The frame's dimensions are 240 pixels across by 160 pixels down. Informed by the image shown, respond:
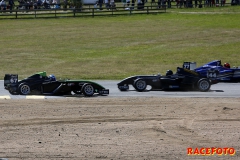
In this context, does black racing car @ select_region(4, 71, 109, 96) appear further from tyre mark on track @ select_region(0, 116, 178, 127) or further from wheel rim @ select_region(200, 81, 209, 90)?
tyre mark on track @ select_region(0, 116, 178, 127)

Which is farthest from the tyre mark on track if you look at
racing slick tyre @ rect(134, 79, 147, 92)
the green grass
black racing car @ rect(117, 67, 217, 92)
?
the green grass

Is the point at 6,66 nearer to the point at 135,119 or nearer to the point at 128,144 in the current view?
the point at 135,119

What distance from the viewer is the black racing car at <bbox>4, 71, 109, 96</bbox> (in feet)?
62.5

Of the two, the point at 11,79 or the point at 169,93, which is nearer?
the point at 11,79

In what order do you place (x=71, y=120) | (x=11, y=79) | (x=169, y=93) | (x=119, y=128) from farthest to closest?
1. (x=169, y=93)
2. (x=11, y=79)
3. (x=71, y=120)
4. (x=119, y=128)

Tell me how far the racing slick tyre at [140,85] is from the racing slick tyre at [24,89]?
381 centimetres

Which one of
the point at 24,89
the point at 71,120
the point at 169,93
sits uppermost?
the point at 24,89

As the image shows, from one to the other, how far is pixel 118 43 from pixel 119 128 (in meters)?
26.5

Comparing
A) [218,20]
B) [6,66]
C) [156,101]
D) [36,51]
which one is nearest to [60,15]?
[218,20]

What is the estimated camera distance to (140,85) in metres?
20.2

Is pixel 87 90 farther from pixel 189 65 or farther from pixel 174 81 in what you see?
pixel 189 65

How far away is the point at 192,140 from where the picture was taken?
1237cm

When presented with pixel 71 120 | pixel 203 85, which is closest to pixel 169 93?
pixel 203 85

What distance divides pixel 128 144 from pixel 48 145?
169 centimetres
